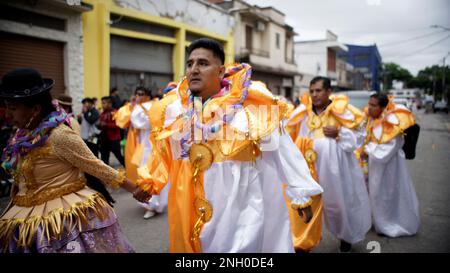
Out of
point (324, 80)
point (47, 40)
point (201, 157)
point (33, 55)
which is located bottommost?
point (201, 157)

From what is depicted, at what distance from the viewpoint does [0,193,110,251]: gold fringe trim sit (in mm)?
2268

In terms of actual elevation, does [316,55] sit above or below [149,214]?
above

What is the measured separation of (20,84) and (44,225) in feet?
2.88

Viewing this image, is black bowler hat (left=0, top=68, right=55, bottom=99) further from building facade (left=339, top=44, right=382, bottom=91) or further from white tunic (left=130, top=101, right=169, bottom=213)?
building facade (left=339, top=44, right=382, bottom=91)

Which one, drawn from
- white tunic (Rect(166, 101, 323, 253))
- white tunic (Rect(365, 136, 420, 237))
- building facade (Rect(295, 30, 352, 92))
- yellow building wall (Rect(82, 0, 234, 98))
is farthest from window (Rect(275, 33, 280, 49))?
white tunic (Rect(166, 101, 323, 253))

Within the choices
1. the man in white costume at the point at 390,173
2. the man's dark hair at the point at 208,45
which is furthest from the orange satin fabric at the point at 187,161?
the man in white costume at the point at 390,173

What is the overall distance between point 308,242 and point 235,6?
18007 millimetres

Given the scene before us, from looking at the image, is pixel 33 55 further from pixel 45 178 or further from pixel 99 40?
pixel 45 178

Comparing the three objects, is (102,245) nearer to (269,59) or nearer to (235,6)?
(235,6)

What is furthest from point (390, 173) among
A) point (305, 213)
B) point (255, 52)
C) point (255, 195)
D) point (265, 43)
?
point (265, 43)

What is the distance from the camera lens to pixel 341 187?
4223 millimetres

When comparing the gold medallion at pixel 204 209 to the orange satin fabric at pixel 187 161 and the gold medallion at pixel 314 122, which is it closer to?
the orange satin fabric at pixel 187 161

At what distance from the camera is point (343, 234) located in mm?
4242

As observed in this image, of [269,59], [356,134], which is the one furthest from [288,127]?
[269,59]
